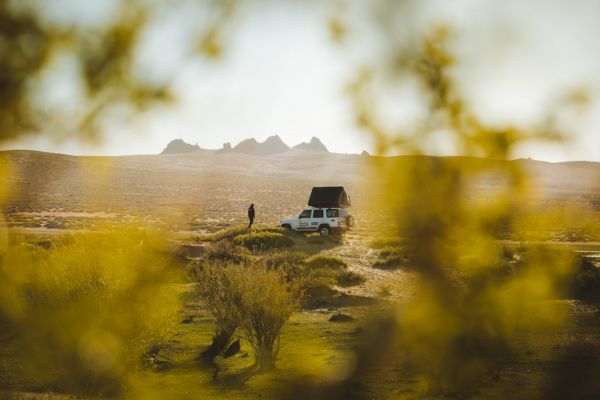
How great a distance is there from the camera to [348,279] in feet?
A: 62.0

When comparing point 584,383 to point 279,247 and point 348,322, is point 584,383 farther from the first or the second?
point 279,247

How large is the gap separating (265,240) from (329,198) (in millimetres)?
8091

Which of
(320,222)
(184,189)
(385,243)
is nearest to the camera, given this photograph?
(385,243)

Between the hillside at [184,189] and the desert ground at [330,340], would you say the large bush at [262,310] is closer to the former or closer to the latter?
the desert ground at [330,340]

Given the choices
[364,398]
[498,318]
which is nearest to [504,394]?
[364,398]

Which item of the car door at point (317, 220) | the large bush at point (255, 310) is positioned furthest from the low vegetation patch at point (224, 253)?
the large bush at point (255, 310)

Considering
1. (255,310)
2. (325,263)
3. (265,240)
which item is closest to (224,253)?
(325,263)

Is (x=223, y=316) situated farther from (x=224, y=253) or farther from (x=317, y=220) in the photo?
(x=317, y=220)

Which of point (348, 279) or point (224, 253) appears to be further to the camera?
point (224, 253)

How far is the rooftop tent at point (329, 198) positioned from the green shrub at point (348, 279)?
13.6m

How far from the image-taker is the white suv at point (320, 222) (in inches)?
1202

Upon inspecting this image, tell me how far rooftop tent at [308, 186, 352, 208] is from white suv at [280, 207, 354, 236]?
5.02 ft

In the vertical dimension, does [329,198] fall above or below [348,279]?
above

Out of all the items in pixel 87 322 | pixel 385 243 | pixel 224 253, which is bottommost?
pixel 385 243
